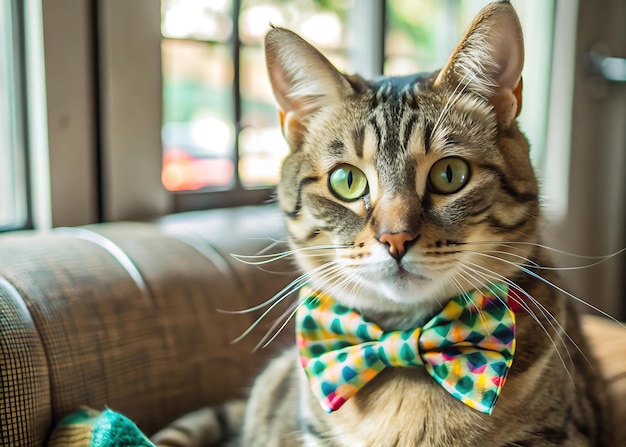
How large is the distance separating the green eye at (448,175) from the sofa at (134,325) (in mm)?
262

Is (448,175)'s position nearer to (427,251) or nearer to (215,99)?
(427,251)

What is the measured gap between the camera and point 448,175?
75 cm

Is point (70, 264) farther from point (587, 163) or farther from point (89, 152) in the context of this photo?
point (587, 163)

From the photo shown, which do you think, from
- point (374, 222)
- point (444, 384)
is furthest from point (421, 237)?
point (444, 384)

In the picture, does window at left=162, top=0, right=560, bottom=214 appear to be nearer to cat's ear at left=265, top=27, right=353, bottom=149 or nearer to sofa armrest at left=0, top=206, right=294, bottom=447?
Result: sofa armrest at left=0, top=206, right=294, bottom=447

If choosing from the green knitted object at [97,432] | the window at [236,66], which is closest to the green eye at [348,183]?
the green knitted object at [97,432]

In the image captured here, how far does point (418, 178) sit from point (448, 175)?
37mm

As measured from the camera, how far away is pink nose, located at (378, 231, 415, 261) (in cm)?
69

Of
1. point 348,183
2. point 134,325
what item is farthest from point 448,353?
point 134,325

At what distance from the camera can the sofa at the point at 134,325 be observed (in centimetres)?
83

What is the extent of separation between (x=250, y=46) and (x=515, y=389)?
117cm

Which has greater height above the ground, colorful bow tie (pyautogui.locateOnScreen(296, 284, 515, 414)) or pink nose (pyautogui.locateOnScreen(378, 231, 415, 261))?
pink nose (pyautogui.locateOnScreen(378, 231, 415, 261))

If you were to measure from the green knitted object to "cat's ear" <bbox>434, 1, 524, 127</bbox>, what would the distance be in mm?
558

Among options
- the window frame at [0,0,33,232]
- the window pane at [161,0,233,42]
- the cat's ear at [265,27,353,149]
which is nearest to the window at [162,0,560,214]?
the window pane at [161,0,233,42]
